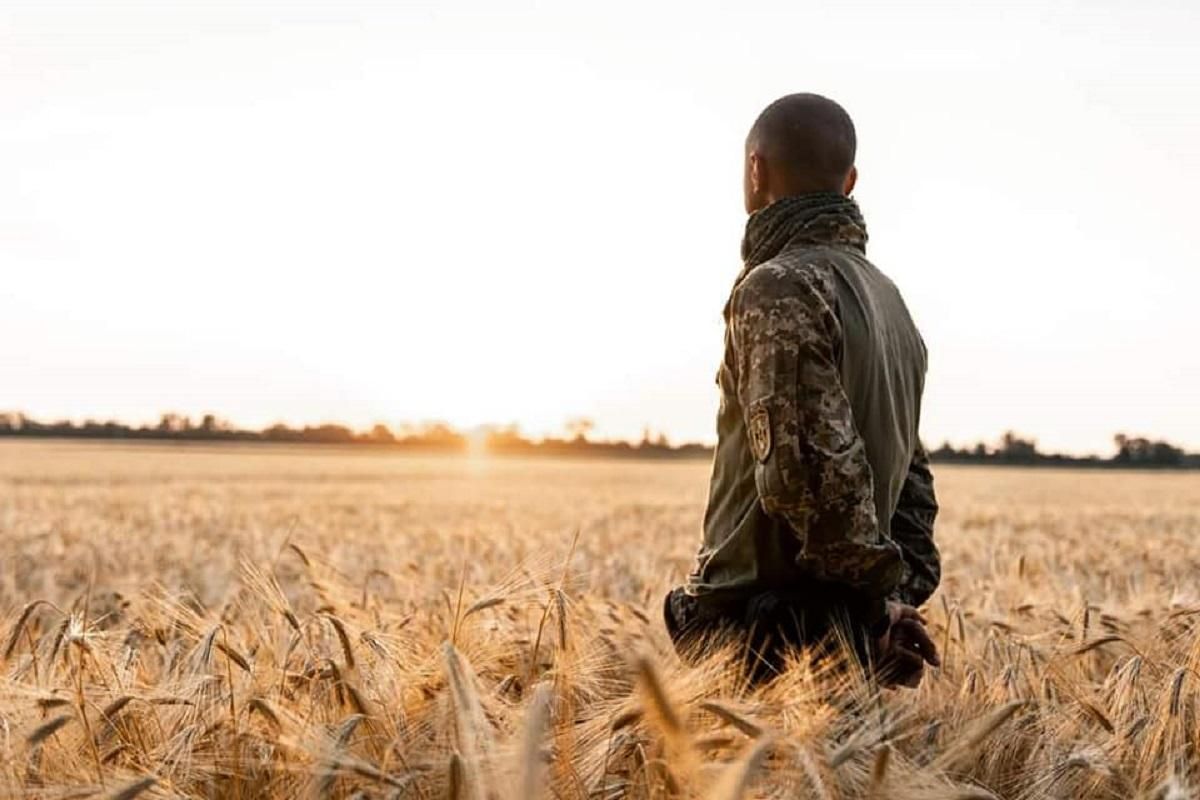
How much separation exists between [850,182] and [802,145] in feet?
0.83

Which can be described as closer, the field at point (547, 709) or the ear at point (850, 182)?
the field at point (547, 709)

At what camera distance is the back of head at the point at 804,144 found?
10.0 ft

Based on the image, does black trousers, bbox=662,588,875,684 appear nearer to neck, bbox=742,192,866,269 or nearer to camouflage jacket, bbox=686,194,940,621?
camouflage jacket, bbox=686,194,940,621

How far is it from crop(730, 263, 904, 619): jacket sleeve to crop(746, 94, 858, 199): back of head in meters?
0.32

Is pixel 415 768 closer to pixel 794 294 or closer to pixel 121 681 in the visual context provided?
pixel 121 681

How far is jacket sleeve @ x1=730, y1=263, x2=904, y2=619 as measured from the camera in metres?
2.79

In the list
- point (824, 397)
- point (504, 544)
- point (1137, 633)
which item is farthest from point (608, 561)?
point (824, 397)

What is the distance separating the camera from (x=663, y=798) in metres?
2.00

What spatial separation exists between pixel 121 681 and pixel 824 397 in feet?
5.55

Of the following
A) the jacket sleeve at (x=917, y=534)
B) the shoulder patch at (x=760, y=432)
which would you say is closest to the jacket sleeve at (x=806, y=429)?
the shoulder patch at (x=760, y=432)

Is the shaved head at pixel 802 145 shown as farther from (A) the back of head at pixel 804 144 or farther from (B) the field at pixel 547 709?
(B) the field at pixel 547 709

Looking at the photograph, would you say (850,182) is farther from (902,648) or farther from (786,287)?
(902,648)

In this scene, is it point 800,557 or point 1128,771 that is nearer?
point 1128,771

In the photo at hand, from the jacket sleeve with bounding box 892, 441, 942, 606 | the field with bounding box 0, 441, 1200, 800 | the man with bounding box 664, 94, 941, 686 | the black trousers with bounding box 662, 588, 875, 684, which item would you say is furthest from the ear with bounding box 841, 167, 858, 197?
the field with bounding box 0, 441, 1200, 800
